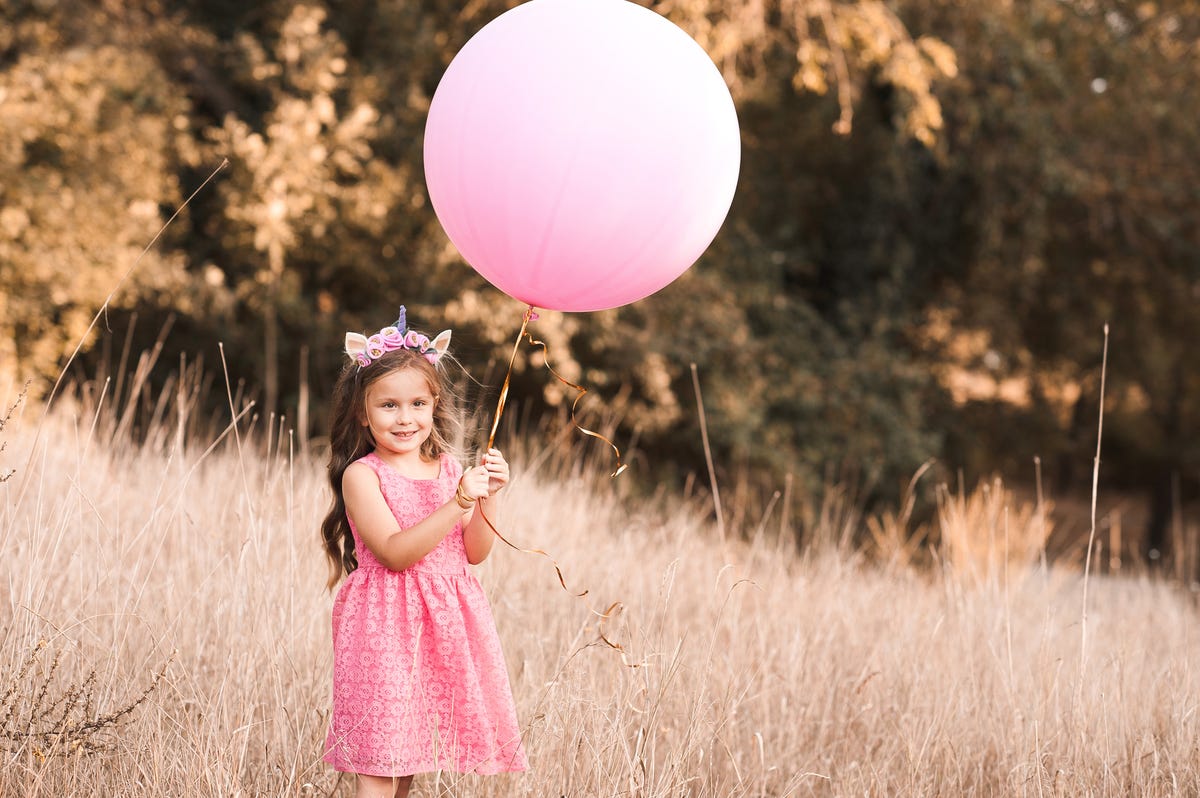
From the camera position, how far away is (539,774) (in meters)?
2.65

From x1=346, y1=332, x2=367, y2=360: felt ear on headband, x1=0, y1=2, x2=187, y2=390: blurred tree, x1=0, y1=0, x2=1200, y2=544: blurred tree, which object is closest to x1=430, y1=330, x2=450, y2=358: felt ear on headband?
x1=346, y1=332, x2=367, y2=360: felt ear on headband

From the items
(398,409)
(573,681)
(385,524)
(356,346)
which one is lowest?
(573,681)

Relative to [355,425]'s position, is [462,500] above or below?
below

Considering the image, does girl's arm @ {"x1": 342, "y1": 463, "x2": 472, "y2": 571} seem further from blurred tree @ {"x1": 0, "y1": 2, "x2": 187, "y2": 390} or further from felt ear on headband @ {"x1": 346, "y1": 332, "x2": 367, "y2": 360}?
blurred tree @ {"x1": 0, "y1": 2, "x2": 187, "y2": 390}

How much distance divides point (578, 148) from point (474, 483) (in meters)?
0.72

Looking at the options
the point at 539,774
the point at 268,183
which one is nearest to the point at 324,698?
the point at 539,774

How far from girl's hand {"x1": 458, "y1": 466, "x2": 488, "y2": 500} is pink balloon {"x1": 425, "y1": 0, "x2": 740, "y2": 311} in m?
0.49

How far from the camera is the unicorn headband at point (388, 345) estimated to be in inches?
92.9

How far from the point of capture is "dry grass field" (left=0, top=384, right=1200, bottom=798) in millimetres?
2566

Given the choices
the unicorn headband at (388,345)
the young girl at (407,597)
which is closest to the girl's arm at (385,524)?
the young girl at (407,597)

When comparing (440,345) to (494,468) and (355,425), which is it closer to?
(355,425)

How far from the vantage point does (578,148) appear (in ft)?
7.55

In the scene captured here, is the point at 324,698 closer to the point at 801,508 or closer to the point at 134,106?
the point at 801,508

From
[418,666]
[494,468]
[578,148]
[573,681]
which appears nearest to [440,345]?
[494,468]
